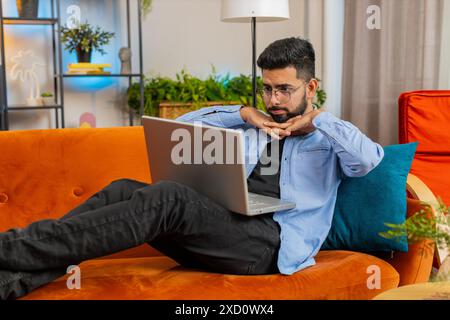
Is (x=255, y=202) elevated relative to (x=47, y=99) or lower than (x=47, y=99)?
lower

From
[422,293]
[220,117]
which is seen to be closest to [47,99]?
[220,117]

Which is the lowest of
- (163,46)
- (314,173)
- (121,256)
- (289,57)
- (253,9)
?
(121,256)

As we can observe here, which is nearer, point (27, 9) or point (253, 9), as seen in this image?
point (253, 9)

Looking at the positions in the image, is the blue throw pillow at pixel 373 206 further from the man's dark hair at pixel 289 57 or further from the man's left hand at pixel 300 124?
the man's dark hair at pixel 289 57

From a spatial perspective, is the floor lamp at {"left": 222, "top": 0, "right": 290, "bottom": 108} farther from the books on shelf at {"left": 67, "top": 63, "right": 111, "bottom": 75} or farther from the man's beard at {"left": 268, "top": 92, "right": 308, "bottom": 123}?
the books on shelf at {"left": 67, "top": 63, "right": 111, "bottom": 75}

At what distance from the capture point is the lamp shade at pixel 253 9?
10.9 feet

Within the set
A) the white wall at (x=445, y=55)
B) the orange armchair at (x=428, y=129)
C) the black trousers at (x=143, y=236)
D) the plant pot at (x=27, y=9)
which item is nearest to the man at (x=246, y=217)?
the black trousers at (x=143, y=236)

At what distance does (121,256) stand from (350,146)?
856 mm

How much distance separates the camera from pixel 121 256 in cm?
225

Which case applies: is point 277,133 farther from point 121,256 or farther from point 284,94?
point 121,256

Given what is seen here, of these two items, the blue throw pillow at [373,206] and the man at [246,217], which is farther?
the blue throw pillow at [373,206]

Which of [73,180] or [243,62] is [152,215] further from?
[243,62]

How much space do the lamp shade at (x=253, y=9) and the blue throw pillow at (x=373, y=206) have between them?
1.43 meters

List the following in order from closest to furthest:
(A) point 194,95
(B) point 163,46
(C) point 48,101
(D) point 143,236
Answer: (D) point 143,236, (A) point 194,95, (C) point 48,101, (B) point 163,46
